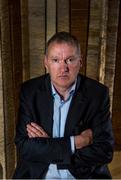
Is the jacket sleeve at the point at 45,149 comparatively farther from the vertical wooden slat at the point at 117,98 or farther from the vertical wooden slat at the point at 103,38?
the vertical wooden slat at the point at 117,98

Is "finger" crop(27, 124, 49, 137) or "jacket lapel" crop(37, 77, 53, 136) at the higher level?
"jacket lapel" crop(37, 77, 53, 136)

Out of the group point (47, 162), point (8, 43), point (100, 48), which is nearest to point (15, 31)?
point (8, 43)

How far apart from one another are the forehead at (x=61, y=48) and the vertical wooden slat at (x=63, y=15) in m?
0.76

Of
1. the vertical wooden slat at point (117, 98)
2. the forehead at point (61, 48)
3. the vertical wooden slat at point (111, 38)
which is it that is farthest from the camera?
the vertical wooden slat at point (117, 98)

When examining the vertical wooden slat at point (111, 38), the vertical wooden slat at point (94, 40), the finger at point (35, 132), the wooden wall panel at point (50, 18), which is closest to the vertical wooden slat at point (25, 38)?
the wooden wall panel at point (50, 18)

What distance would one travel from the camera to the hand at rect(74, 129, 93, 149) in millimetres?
1873

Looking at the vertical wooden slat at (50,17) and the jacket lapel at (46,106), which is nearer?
the jacket lapel at (46,106)

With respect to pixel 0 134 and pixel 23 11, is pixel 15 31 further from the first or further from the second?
pixel 0 134

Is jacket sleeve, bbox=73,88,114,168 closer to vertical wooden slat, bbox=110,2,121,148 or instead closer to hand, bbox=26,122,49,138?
hand, bbox=26,122,49,138

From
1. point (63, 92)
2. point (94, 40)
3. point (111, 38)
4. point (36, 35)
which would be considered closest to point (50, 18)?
point (36, 35)

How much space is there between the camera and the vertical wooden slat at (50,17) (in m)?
2.52

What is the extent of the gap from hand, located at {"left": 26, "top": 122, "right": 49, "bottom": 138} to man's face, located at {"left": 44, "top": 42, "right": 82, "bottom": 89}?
254mm

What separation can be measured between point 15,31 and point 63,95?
718 millimetres

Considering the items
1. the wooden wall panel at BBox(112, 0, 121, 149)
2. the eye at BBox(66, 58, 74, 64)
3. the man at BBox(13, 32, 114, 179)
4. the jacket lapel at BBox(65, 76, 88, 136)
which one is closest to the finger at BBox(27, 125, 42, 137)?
the man at BBox(13, 32, 114, 179)
